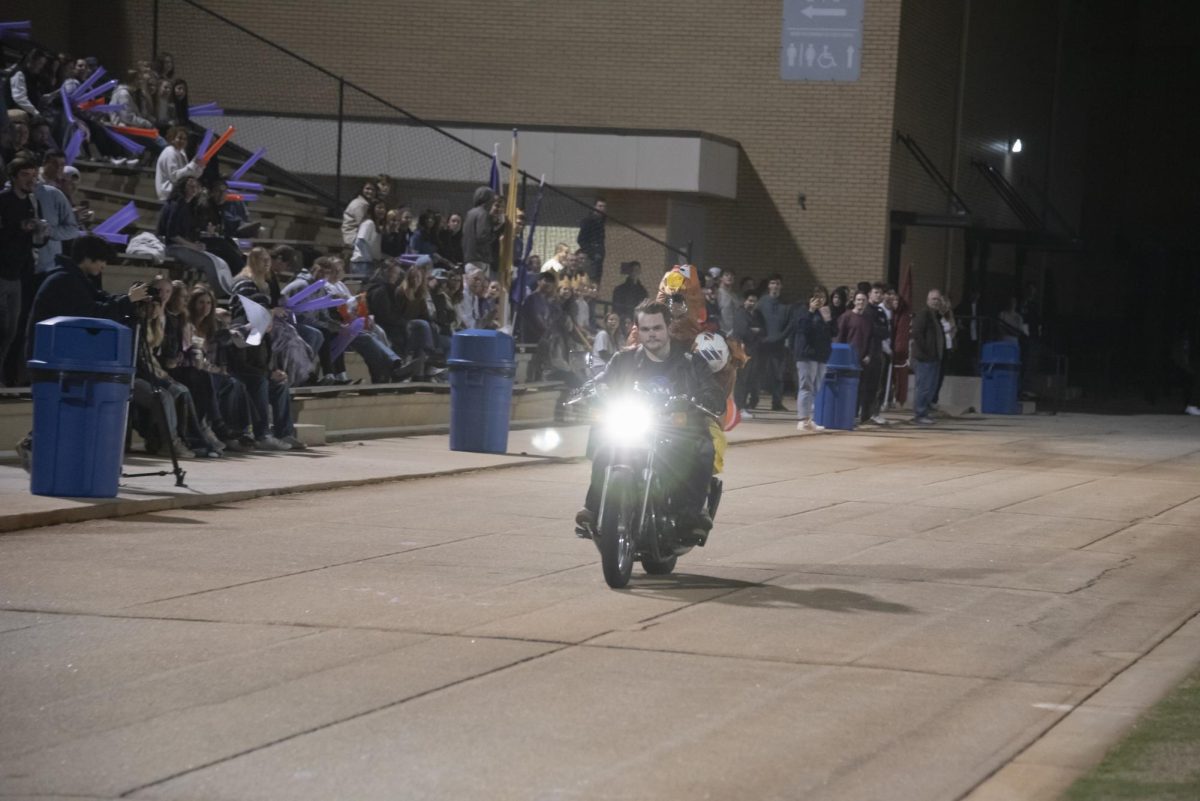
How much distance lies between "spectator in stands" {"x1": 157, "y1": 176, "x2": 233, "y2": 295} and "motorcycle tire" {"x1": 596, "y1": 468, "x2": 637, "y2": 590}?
1156cm

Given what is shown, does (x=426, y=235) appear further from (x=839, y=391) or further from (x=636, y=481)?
(x=636, y=481)

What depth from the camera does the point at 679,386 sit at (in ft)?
36.7

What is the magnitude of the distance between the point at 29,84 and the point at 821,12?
1703cm

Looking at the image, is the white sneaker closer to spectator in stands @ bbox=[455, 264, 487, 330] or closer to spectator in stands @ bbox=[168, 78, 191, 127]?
spectator in stands @ bbox=[455, 264, 487, 330]

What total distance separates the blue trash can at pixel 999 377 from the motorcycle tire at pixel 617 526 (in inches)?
995

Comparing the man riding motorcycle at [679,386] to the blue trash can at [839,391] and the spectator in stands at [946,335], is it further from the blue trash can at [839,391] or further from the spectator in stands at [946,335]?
the spectator in stands at [946,335]

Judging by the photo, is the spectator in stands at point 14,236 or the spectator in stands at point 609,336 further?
the spectator in stands at point 609,336

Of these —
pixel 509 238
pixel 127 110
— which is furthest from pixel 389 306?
pixel 127 110

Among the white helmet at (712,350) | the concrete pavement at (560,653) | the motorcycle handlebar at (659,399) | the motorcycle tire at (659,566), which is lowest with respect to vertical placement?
the concrete pavement at (560,653)

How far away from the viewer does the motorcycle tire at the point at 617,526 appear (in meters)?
10.6

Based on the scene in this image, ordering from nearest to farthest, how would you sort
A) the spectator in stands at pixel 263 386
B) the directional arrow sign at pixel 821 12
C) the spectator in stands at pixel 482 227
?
1. the spectator in stands at pixel 263 386
2. the spectator in stands at pixel 482 227
3. the directional arrow sign at pixel 821 12

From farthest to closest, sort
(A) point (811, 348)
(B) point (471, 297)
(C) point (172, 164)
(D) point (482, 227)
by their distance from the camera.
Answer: (A) point (811, 348) < (D) point (482, 227) < (B) point (471, 297) < (C) point (172, 164)

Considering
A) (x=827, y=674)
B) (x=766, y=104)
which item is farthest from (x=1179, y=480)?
(x=766, y=104)

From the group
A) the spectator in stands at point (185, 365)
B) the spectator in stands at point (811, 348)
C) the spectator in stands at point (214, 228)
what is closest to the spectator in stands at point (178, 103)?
the spectator in stands at point (214, 228)
